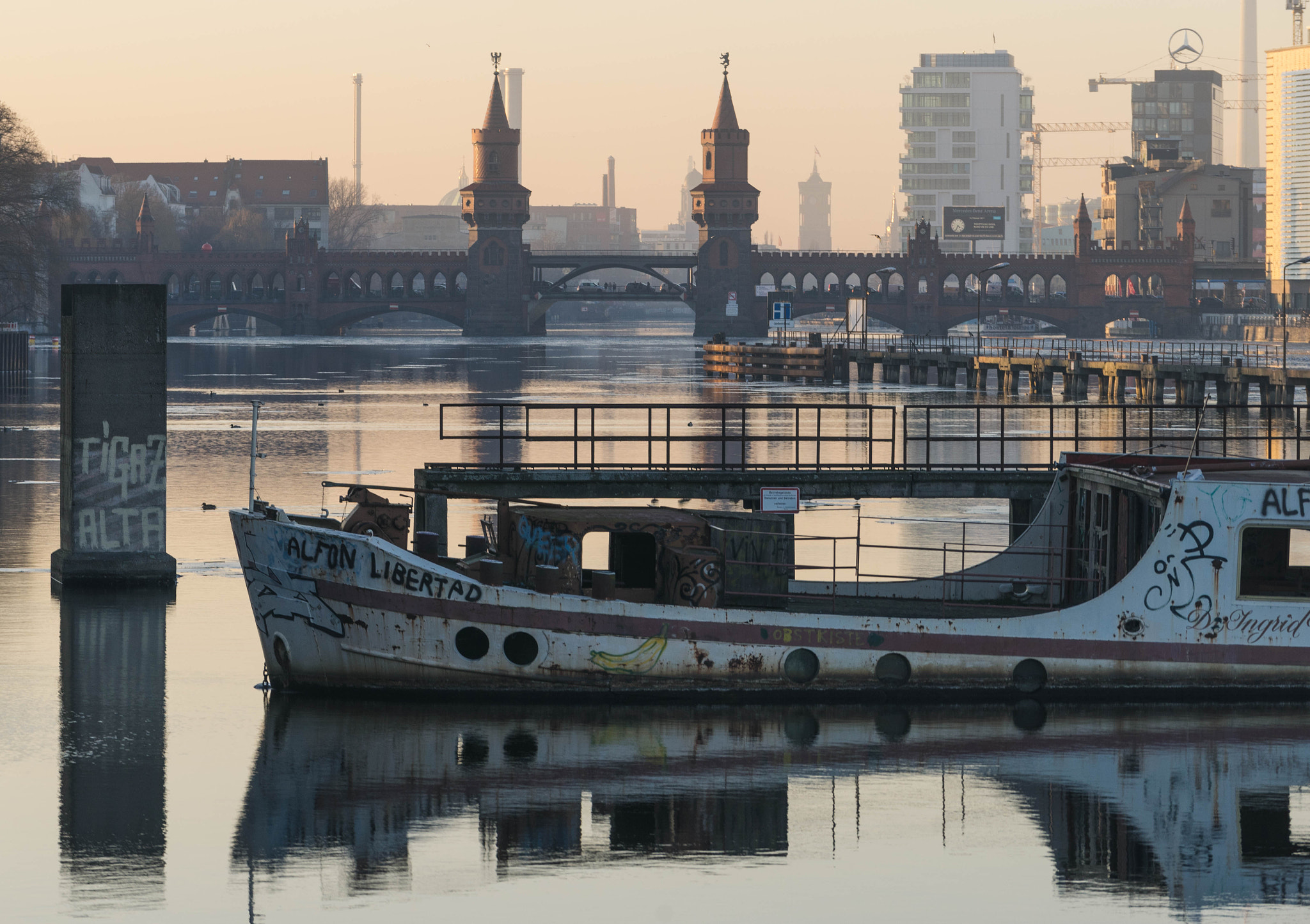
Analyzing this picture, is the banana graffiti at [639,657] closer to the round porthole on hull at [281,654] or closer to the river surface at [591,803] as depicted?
the river surface at [591,803]

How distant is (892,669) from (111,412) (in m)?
14.4

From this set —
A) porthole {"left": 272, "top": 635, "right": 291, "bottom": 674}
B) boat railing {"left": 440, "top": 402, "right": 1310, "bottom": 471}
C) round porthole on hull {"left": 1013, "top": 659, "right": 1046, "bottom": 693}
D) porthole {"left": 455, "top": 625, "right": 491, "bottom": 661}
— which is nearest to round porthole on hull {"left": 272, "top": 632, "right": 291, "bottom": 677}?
porthole {"left": 272, "top": 635, "right": 291, "bottom": 674}

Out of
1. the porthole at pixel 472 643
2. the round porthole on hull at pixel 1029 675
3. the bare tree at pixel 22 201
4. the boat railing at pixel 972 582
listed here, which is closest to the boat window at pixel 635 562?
the boat railing at pixel 972 582

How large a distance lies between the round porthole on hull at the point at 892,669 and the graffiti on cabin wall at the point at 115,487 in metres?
13.1

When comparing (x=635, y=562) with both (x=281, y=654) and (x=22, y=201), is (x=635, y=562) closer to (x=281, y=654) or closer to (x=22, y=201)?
(x=281, y=654)

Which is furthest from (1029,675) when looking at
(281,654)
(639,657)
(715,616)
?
(281,654)

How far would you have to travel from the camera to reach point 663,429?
233ft

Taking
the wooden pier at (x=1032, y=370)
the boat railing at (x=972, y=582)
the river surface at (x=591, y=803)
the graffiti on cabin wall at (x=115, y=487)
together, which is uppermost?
the wooden pier at (x=1032, y=370)

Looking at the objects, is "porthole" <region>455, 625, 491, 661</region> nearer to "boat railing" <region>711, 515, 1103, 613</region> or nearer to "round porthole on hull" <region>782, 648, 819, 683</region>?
"boat railing" <region>711, 515, 1103, 613</region>

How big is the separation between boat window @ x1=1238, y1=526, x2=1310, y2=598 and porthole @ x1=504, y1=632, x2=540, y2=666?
9426mm

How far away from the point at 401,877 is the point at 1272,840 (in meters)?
8.48

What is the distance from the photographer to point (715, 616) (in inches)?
935

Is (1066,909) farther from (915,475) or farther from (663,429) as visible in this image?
(663,429)

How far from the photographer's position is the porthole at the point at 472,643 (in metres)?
23.4
